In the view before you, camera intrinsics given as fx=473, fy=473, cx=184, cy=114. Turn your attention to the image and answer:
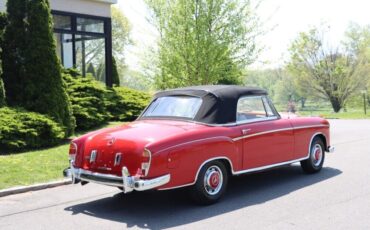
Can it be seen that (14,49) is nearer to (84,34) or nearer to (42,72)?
(42,72)

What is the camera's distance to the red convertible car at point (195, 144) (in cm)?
578

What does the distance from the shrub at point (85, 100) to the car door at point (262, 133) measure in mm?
6542

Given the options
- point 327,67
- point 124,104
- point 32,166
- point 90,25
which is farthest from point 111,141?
point 327,67

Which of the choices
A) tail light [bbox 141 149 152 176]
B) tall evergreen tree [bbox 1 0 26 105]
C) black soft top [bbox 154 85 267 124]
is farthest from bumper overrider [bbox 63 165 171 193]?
tall evergreen tree [bbox 1 0 26 105]

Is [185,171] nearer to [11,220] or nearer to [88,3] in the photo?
[11,220]

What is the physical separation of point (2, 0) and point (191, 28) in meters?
6.63

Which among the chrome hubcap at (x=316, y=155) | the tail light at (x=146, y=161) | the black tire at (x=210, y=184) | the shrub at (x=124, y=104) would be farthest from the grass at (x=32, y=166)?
the shrub at (x=124, y=104)

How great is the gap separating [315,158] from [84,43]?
35.0 ft

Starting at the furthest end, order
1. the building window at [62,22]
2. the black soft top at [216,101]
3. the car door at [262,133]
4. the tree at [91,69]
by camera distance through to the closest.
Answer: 1. the tree at [91,69]
2. the building window at [62,22]
3. the car door at [262,133]
4. the black soft top at [216,101]

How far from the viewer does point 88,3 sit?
55.1ft

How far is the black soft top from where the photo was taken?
672 cm

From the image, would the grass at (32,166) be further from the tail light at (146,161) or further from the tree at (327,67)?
the tree at (327,67)

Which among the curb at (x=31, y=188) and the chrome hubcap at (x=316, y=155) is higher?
the chrome hubcap at (x=316, y=155)

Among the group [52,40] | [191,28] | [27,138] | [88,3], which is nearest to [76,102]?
[52,40]
